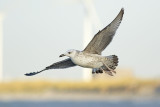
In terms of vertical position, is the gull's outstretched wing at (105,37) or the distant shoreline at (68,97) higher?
the distant shoreline at (68,97)

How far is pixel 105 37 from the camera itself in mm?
14414

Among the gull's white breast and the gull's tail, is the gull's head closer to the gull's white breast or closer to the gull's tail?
the gull's white breast

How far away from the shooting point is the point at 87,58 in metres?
14.1

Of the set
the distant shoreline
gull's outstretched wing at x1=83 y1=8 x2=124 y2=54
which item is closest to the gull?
gull's outstretched wing at x1=83 y1=8 x2=124 y2=54

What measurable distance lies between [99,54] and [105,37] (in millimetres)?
293

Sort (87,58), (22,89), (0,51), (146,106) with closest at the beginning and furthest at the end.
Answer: (87,58) < (0,51) < (146,106) < (22,89)

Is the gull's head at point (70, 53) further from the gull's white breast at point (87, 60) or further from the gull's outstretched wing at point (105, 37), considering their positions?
the gull's outstretched wing at point (105, 37)

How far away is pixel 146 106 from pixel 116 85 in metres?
1.62

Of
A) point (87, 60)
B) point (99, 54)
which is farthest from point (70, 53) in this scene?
point (99, 54)

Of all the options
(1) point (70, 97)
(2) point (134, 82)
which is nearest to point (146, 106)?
Result: (2) point (134, 82)

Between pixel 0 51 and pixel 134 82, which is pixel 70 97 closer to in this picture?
pixel 134 82

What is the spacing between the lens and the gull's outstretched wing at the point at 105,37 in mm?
14383

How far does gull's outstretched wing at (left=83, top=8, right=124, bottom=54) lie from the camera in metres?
14.4

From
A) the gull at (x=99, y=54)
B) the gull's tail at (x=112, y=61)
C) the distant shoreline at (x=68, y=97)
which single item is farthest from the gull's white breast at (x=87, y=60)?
the distant shoreline at (x=68, y=97)
